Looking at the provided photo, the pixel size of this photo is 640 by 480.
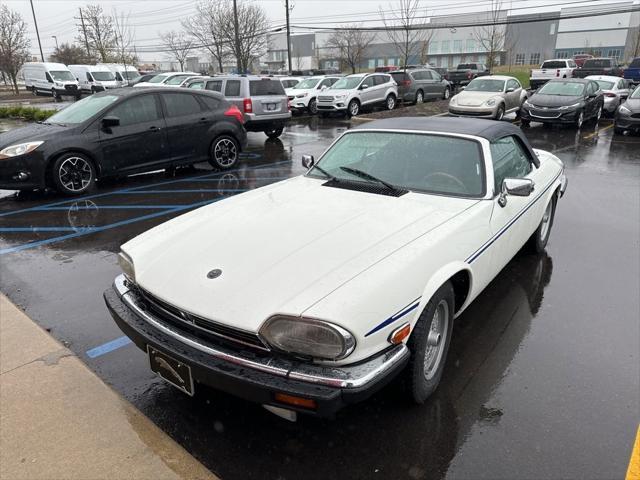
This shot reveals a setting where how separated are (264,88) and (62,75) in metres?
23.5

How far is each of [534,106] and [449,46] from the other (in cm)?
7652

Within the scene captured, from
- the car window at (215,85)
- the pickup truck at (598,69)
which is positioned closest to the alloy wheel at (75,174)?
the car window at (215,85)

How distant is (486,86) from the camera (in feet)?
55.0

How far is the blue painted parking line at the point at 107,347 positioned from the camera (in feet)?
11.4

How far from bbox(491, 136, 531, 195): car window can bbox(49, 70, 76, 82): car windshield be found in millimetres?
32271

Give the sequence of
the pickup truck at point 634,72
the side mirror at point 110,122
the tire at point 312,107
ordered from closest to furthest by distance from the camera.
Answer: the side mirror at point 110,122
the tire at point 312,107
the pickup truck at point 634,72

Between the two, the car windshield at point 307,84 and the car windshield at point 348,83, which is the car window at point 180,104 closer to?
the car windshield at point 348,83

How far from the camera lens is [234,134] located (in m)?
9.71

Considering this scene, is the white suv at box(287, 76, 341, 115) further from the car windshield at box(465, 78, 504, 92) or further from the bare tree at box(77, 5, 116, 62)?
the bare tree at box(77, 5, 116, 62)

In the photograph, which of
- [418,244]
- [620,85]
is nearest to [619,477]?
[418,244]

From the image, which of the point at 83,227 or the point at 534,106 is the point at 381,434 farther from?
the point at 534,106

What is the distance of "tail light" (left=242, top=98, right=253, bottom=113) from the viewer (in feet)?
42.1

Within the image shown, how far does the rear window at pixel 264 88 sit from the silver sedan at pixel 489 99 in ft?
20.6

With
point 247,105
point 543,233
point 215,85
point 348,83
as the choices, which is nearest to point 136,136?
point 247,105
